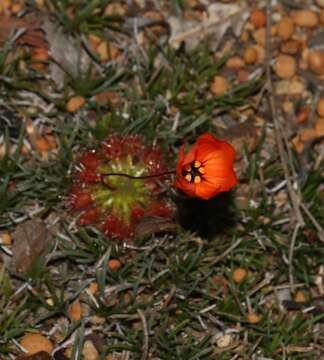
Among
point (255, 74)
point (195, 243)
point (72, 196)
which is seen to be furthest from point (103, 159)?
point (255, 74)

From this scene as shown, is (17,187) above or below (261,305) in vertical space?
above

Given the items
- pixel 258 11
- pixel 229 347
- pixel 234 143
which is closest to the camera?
pixel 229 347

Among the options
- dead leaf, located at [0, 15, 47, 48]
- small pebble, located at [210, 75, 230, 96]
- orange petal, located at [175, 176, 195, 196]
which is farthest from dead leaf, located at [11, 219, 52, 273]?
small pebble, located at [210, 75, 230, 96]

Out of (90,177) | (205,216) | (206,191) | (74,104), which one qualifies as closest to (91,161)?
(90,177)

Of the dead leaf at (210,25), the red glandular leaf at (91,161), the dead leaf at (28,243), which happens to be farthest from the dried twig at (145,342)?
the dead leaf at (210,25)

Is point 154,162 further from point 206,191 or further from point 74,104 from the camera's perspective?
point 206,191

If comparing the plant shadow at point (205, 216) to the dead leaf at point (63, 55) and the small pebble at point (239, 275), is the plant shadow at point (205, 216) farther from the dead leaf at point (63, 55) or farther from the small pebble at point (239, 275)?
the dead leaf at point (63, 55)

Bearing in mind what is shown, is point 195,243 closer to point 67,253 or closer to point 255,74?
point 67,253
